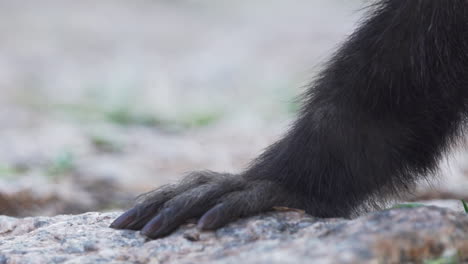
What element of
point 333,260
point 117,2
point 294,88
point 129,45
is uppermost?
point 117,2

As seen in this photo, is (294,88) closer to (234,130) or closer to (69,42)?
(234,130)

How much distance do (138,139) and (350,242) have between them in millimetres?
5088

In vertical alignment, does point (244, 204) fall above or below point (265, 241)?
above

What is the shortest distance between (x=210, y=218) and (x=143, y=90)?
767 centimetres

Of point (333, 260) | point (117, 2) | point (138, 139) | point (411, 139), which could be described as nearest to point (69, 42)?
point (117, 2)

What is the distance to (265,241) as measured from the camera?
6.70 feet

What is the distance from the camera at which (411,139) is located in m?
2.72

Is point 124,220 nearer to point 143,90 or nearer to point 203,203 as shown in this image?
point 203,203

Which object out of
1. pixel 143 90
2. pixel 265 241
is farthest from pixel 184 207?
pixel 143 90

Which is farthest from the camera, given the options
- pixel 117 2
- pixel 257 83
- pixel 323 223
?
pixel 117 2

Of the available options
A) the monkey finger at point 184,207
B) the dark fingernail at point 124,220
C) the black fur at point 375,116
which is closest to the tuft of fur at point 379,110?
the black fur at point 375,116

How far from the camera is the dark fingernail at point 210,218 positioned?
7.48 ft

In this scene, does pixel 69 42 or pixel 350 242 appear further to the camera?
pixel 69 42

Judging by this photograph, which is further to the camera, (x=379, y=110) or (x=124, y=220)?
(x=379, y=110)
